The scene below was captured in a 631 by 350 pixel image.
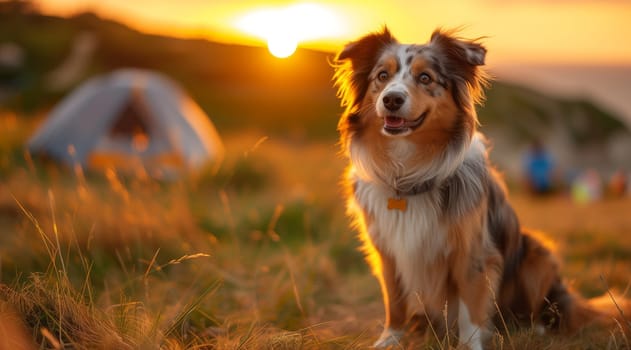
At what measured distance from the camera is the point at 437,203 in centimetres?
319

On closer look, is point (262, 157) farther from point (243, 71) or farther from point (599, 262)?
point (243, 71)

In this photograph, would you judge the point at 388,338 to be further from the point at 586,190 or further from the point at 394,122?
the point at 586,190

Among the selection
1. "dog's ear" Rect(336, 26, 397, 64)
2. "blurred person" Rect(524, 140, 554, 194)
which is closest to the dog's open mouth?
"dog's ear" Rect(336, 26, 397, 64)

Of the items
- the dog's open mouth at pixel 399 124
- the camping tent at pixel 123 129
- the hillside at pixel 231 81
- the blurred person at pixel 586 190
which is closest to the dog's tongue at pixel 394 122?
the dog's open mouth at pixel 399 124

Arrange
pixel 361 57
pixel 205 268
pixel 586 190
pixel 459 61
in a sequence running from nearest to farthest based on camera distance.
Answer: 1. pixel 459 61
2. pixel 361 57
3. pixel 205 268
4. pixel 586 190

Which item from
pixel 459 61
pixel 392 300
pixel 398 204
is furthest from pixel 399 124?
pixel 392 300

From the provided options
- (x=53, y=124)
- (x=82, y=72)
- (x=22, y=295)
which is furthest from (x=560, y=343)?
(x=82, y=72)

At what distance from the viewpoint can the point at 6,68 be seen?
99.8 ft

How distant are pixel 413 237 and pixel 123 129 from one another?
8.67 m

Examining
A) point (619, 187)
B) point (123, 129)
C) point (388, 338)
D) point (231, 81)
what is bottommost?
point (231, 81)

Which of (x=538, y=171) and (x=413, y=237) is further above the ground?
(x=413, y=237)

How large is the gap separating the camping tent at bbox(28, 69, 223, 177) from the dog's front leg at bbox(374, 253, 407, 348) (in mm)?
6747

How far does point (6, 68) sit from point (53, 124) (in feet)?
76.5

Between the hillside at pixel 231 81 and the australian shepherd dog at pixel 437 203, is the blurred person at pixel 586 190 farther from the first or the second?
the hillside at pixel 231 81
